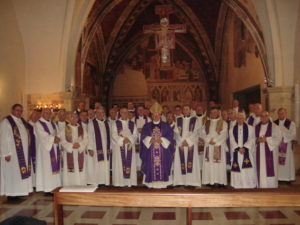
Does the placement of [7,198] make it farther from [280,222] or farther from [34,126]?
[280,222]

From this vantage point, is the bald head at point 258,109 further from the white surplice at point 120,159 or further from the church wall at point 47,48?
the church wall at point 47,48

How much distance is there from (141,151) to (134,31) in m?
13.5

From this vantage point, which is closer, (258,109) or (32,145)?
(32,145)

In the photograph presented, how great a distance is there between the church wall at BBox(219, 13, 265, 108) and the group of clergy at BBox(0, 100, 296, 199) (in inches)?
237

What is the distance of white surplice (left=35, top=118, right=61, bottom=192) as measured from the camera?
605cm

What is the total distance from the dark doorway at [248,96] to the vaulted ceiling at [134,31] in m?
3.35

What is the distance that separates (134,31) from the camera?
18625 millimetres

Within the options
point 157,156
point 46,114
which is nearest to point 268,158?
point 157,156

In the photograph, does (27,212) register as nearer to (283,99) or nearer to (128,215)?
(128,215)

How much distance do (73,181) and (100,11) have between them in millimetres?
10038

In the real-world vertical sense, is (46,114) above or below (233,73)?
below

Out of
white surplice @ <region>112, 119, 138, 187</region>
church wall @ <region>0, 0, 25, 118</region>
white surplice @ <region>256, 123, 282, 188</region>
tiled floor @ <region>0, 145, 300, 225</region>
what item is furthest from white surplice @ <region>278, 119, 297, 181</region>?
church wall @ <region>0, 0, 25, 118</region>

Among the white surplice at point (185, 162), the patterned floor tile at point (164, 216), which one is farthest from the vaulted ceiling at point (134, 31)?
the patterned floor tile at point (164, 216)

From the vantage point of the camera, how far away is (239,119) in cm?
614
